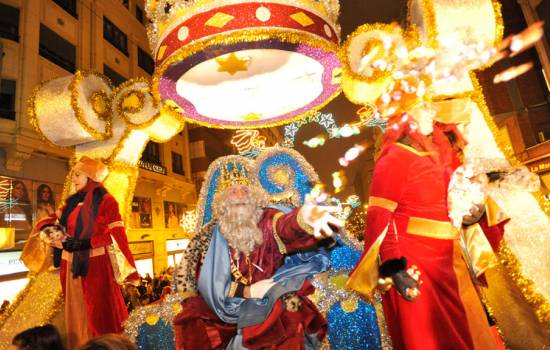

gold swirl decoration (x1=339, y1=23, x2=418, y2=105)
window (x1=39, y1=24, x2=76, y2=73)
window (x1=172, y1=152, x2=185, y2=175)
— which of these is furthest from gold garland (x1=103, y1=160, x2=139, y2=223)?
window (x1=172, y1=152, x2=185, y2=175)

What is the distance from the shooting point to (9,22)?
9.31 metres

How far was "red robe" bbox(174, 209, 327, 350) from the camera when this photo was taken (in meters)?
2.30

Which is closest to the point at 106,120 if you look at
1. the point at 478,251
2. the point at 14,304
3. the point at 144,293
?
the point at 14,304

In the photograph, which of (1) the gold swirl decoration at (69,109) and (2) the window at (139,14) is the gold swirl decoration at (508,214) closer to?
(1) the gold swirl decoration at (69,109)

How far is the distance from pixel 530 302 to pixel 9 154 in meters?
11.0

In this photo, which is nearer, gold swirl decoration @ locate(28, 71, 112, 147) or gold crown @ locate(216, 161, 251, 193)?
gold crown @ locate(216, 161, 251, 193)

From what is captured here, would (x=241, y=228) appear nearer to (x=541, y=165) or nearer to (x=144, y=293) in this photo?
(x=144, y=293)

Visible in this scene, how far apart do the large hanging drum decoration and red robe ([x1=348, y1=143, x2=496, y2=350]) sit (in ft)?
3.54

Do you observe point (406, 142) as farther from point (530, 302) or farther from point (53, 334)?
point (53, 334)

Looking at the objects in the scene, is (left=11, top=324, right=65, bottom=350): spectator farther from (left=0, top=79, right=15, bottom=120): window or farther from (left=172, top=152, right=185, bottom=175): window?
(left=172, top=152, right=185, bottom=175): window

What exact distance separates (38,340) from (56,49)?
37.5 feet

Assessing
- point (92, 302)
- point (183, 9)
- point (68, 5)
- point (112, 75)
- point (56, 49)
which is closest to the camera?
point (183, 9)

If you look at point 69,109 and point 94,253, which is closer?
point 94,253

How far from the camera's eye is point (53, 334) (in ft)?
7.23
